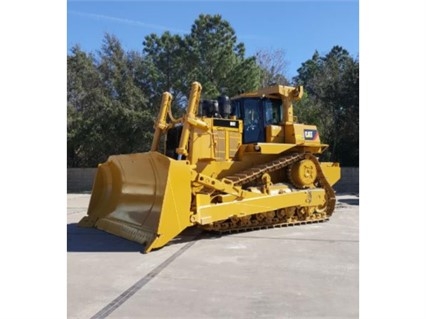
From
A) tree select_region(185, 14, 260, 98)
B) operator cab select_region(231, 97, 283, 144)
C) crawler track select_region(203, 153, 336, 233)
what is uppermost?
tree select_region(185, 14, 260, 98)

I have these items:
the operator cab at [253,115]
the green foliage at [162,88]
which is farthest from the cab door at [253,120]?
the green foliage at [162,88]

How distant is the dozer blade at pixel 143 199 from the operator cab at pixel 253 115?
267cm

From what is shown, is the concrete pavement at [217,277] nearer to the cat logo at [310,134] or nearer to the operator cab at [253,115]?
the operator cab at [253,115]

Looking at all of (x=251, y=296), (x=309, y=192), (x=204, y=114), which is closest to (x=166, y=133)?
(x=204, y=114)

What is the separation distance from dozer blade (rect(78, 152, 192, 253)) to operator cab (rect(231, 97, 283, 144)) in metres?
2.67

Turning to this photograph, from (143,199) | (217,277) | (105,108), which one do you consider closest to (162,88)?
(105,108)

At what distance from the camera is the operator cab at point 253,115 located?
29.3 ft

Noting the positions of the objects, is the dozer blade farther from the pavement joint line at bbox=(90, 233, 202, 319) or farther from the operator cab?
the operator cab

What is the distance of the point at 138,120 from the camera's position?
20109 millimetres

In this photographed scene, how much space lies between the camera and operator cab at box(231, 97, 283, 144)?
8.95 metres

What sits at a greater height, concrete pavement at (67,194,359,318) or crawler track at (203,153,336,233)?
crawler track at (203,153,336,233)

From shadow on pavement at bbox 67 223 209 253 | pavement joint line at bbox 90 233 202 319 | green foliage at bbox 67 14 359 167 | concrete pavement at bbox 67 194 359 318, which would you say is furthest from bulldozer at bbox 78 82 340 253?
green foliage at bbox 67 14 359 167

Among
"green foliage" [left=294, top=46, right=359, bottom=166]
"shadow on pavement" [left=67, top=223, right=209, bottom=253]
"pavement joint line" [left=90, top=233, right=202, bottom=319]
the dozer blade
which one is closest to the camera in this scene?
"pavement joint line" [left=90, top=233, right=202, bottom=319]

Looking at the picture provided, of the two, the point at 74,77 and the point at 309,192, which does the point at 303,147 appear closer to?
the point at 309,192
